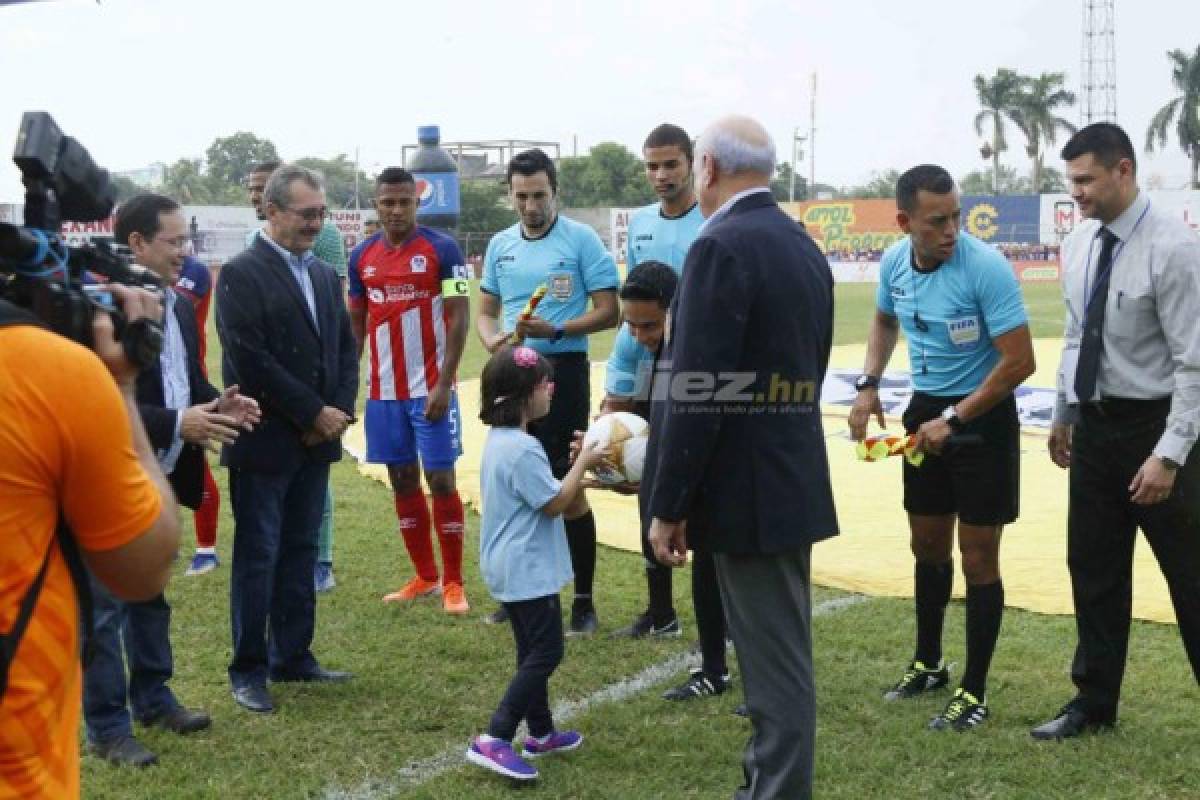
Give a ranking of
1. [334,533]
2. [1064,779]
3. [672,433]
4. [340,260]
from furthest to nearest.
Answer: [334,533] → [340,260] → [1064,779] → [672,433]

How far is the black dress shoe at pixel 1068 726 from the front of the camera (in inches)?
203

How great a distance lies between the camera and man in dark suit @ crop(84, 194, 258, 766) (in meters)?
4.93

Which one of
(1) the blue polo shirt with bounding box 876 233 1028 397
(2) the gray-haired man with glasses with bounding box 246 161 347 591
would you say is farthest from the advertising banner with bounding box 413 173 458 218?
(1) the blue polo shirt with bounding box 876 233 1028 397

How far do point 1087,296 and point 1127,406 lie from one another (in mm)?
492

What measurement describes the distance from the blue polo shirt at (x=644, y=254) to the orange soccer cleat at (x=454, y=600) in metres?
1.56

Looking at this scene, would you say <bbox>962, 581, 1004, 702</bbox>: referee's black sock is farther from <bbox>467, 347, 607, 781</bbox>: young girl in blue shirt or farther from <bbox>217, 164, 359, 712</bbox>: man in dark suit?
<bbox>217, 164, 359, 712</bbox>: man in dark suit

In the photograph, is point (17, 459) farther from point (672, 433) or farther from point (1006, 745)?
point (1006, 745)

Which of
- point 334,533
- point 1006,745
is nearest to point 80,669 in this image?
point 1006,745

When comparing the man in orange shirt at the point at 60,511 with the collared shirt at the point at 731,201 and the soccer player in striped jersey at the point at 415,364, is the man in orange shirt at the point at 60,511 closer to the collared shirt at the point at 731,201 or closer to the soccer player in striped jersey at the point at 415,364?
the collared shirt at the point at 731,201

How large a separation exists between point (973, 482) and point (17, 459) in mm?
4139

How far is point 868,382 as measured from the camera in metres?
6.00

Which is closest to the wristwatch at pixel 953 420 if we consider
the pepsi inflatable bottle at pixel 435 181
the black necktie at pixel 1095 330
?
the black necktie at pixel 1095 330

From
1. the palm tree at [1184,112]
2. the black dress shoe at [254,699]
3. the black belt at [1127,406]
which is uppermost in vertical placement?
the palm tree at [1184,112]

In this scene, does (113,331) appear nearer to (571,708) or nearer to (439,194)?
(571,708)
